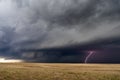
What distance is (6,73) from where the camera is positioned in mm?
52500

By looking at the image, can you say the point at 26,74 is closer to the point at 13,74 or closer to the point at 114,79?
the point at 13,74

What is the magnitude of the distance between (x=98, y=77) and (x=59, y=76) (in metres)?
11.1

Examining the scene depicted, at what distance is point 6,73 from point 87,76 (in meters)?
21.8

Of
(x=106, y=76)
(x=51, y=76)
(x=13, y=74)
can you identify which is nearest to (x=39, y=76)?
(x=51, y=76)

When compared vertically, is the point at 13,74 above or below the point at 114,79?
above

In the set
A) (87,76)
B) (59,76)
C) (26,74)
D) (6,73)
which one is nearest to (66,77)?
(59,76)

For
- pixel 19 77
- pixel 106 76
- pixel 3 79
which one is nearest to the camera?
pixel 3 79

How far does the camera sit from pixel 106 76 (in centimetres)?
5797

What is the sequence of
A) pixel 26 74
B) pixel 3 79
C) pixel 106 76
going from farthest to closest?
pixel 106 76 < pixel 26 74 < pixel 3 79

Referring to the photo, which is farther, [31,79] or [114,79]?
[114,79]

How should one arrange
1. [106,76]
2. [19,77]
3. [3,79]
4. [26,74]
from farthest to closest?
1. [106,76]
2. [26,74]
3. [19,77]
4. [3,79]

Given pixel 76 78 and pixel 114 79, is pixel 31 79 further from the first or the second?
pixel 114 79

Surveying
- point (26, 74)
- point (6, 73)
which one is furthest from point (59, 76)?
point (6, 73)

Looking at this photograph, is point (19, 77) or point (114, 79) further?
point (114, 79)
